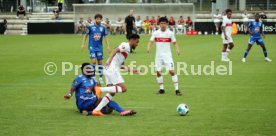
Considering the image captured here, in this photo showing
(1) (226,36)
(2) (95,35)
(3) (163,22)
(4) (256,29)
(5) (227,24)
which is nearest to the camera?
(3) (163,22)

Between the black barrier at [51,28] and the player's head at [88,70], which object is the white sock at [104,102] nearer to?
the player's head at [88,70]

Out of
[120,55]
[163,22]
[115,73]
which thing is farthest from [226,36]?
[115,73]

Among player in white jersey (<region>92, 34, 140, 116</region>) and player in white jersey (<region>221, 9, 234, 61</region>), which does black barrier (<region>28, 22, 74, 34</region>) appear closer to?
player in white jersey (<region>221, 9, 234, 61</region>)

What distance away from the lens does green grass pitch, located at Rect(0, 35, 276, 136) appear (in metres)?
11.2

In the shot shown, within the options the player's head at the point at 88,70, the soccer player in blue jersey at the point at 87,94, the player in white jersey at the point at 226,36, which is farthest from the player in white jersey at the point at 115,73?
the player in white jersey at the point at 226,36

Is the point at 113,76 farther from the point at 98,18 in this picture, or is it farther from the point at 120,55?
the point at 98,18

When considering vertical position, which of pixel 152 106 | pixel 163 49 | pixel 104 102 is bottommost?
pixel 152 106

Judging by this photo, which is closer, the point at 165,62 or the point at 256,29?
the point at 165,62

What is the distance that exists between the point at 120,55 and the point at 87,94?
1483 mm

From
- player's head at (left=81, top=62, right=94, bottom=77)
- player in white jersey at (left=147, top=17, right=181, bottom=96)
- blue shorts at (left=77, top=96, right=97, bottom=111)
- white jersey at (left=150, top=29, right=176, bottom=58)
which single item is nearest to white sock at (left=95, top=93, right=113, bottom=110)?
blue shorts at (left=77, top=96, right=97, bottom=111)

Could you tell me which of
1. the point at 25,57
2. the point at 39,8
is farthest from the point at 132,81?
the point at 39,8

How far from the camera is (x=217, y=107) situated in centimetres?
1391

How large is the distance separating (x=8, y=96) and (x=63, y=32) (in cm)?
4089

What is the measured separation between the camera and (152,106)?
14.1 meters
